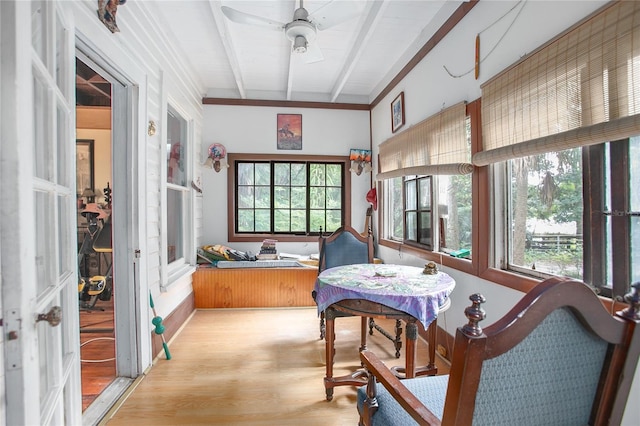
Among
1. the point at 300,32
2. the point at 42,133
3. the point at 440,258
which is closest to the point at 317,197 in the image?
the point at 440,258

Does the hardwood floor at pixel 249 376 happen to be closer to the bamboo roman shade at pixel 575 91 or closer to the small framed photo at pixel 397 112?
the bamboo roman shade at pixel 575 91

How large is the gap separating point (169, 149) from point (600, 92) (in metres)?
3.44

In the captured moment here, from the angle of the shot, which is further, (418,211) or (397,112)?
(397,112)

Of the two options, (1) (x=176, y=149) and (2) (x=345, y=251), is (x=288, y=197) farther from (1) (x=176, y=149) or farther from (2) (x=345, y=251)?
(2) (x=345, y=251)

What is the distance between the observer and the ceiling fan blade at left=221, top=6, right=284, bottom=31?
1.89m

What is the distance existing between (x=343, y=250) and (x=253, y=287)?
1.56 metres

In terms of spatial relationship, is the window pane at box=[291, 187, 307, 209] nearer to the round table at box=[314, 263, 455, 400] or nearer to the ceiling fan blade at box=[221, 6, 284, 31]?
the round table at box=[314, 263, 455, 400]

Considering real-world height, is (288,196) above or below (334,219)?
above

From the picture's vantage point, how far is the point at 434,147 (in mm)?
2738

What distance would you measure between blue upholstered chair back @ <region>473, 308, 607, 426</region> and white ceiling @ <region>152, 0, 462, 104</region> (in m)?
1.97

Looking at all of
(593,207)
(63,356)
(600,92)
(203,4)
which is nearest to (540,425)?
(593,207)

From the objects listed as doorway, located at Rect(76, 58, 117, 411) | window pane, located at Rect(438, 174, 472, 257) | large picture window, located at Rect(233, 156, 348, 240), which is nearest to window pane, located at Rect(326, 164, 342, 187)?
large picture window, located at Rect(233, 156, 348, 240)

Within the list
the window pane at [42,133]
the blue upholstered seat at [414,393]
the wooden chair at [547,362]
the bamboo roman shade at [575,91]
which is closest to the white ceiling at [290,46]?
the bamboo roman shade at [575,91]

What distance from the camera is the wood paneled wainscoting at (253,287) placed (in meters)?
3.78
